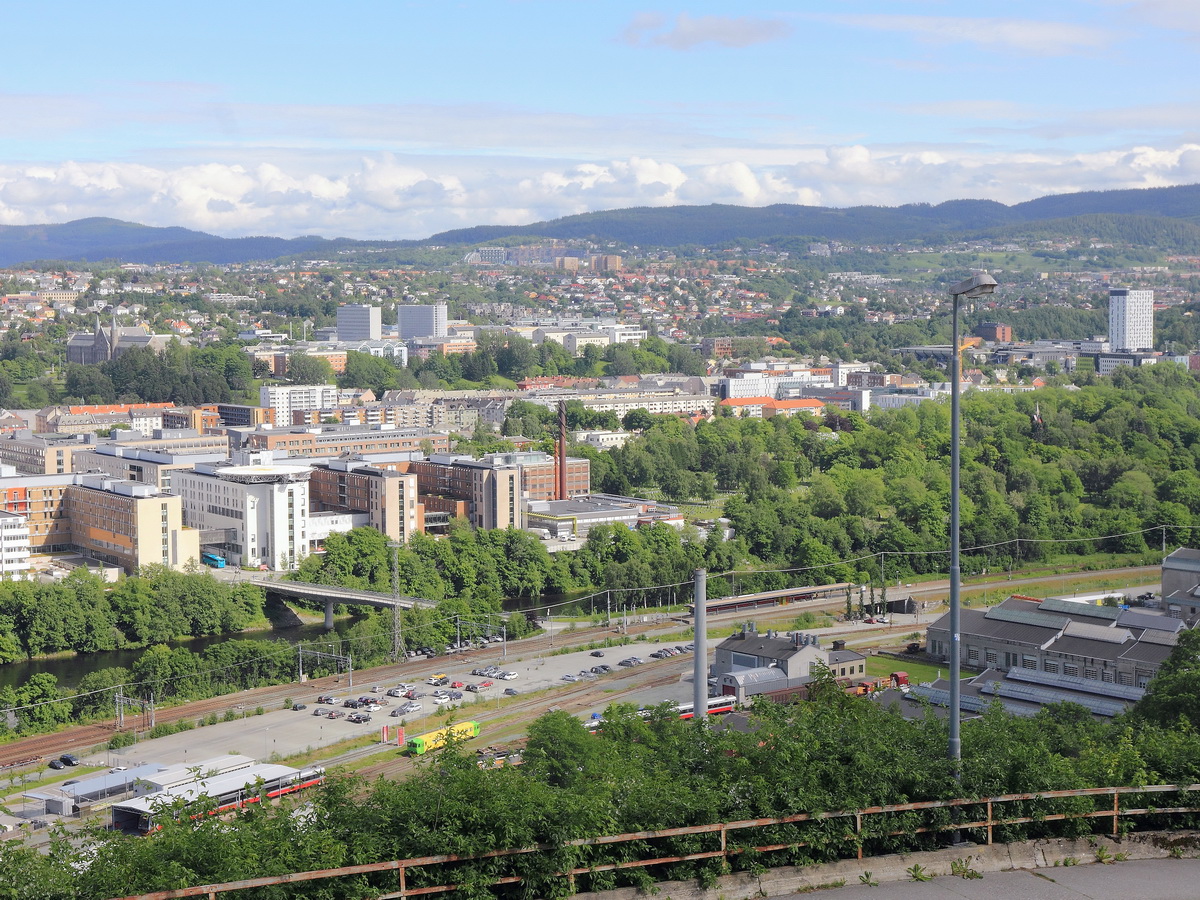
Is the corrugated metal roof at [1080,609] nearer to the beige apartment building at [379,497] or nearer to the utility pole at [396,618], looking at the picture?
the utility pole at [396,618]

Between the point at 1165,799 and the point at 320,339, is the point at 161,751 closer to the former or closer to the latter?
the point at 1165,799

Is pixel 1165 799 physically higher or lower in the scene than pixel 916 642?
higher

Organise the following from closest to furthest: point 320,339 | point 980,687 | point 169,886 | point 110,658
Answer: point 169,886 → point 980,687 → point 110,658 → point 320,339

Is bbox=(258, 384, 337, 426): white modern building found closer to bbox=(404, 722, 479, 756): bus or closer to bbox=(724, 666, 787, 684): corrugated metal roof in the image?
bbox=(724, 666, 787, 684): corrugated metal roof

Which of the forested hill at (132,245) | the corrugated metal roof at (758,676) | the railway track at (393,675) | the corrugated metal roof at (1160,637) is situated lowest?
the railway track at (393,675)

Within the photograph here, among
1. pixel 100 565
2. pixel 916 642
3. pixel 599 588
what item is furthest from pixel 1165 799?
pixel 100 565

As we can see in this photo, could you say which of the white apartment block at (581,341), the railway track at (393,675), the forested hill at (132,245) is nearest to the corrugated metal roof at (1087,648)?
the railway track at (393,675)
